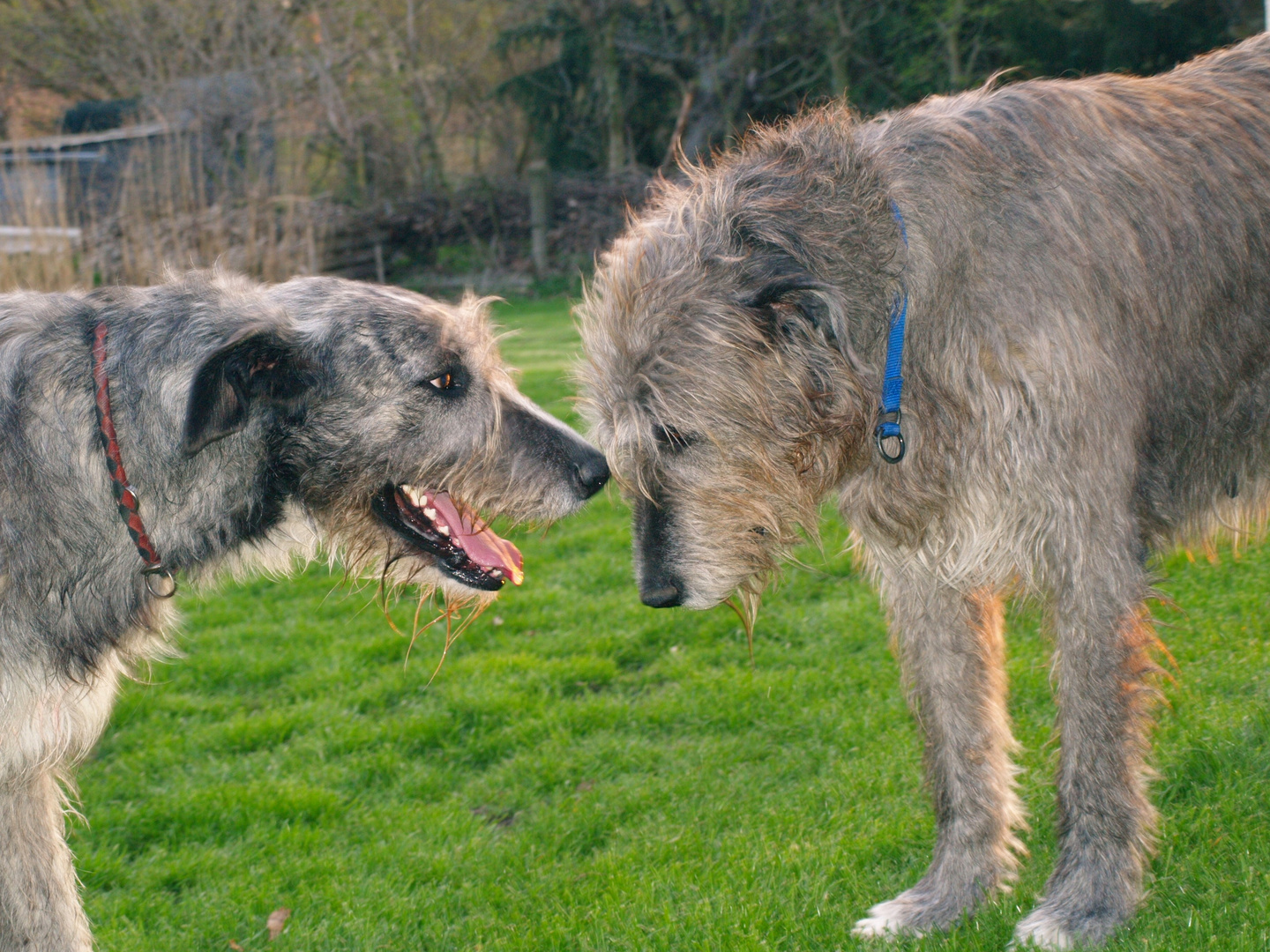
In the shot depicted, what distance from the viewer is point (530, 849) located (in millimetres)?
4105

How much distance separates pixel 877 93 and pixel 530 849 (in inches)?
876

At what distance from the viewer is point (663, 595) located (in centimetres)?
320

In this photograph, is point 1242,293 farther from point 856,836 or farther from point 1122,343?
point 856,836

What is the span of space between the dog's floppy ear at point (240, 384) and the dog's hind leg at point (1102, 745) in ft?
7.65

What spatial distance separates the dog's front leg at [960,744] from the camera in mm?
3580

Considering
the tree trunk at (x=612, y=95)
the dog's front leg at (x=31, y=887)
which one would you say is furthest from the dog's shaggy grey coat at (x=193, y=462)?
the tree trunk at (x=612, y=95)

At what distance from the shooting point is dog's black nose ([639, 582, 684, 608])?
3.20 m

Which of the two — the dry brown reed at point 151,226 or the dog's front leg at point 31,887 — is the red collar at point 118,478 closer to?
the dog's front leg at point 31,887

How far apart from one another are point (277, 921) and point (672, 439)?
2.21m

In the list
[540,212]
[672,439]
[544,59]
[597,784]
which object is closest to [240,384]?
[672,439]

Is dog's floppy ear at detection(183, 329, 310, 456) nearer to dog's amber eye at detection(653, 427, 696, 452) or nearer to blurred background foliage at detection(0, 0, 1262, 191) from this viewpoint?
dog's amber eye at detection(653, 427, 696, 452)

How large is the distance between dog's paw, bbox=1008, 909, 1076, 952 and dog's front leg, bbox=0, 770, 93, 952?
278 centimetres

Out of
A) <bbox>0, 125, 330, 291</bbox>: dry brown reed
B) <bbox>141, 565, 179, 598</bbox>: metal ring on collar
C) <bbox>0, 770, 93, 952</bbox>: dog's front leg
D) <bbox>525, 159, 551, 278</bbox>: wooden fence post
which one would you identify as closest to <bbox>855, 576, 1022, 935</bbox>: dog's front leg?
<bbox>141, 565, 179, 598</bbox>: metal ring on collar

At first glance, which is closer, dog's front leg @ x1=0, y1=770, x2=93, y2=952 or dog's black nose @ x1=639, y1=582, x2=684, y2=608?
dog's black nose @ x1=639, y1=582, x2=684, y2=608
